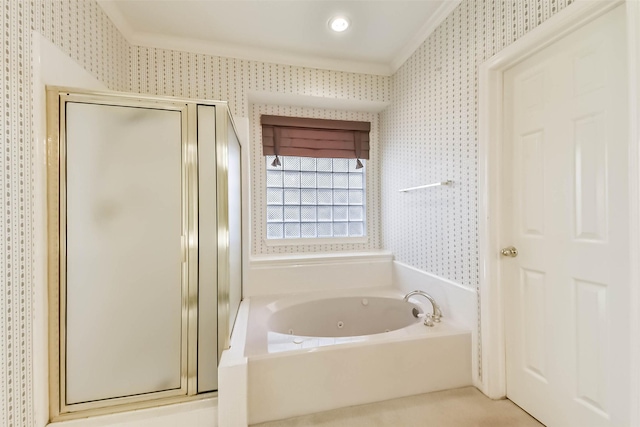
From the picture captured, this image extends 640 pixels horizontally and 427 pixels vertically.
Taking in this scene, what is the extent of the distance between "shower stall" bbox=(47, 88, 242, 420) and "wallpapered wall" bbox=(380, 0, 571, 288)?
1395mm

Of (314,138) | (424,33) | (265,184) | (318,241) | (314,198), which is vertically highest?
(424,33)

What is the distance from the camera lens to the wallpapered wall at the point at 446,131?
1.47m

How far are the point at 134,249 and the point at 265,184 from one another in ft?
4.74

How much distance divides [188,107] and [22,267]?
95 centimetres

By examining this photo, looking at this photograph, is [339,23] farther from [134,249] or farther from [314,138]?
[134,249]

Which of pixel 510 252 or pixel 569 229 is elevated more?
pixel 569 229

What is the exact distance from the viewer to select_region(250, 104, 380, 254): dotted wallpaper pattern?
2.59m

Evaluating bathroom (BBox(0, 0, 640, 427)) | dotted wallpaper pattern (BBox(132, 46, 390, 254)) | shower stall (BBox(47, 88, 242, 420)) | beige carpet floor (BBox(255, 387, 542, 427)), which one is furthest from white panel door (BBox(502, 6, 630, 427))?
shower stall (BBox(47, 88, 242, 420))

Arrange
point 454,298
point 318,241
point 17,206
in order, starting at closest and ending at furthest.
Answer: point 17,206
point 454,298
point 318,241

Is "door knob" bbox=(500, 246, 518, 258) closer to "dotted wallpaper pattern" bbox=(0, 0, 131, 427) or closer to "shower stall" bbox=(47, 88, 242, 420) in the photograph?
"shower stall" bbox=(47, 88, 242, 420)

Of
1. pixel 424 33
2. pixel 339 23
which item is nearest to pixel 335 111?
pixel 339 23

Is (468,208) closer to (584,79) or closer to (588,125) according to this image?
(588,125)

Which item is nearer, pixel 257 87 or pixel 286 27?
pixel 286 27

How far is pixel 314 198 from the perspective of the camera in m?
2.81
